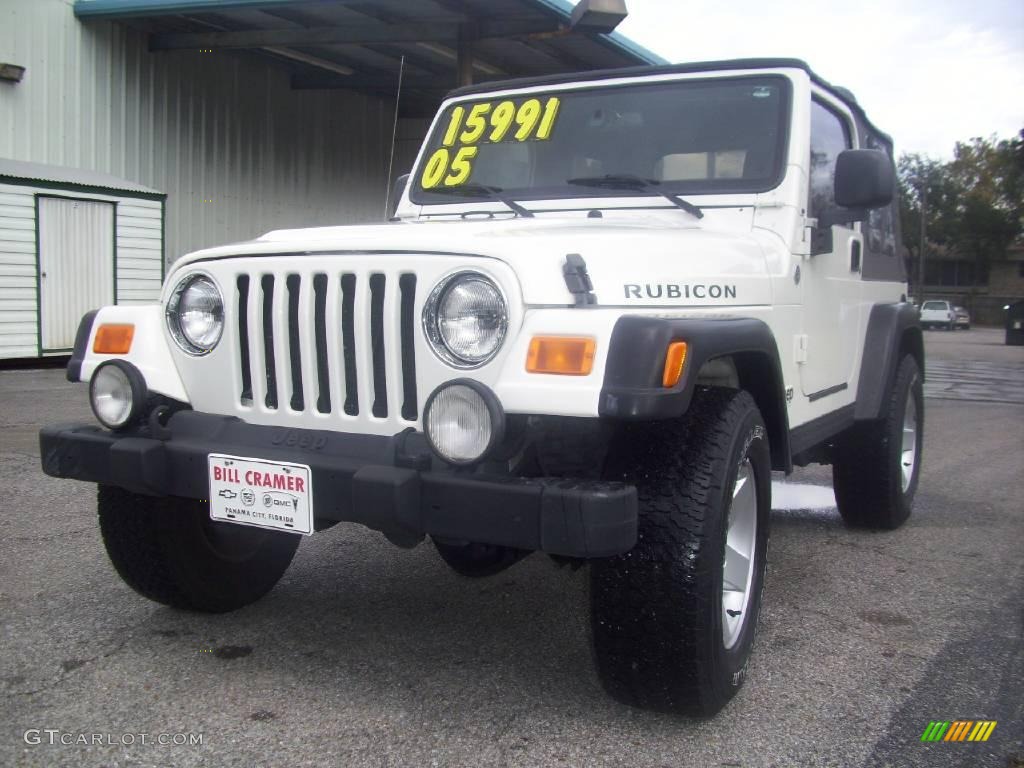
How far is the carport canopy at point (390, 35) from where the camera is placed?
11734 mm

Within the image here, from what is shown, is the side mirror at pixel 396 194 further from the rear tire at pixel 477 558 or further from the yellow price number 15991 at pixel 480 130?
the rear tire at pixel 477 558

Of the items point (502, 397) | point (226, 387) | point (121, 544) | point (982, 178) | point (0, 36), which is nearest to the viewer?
point (502, 397)

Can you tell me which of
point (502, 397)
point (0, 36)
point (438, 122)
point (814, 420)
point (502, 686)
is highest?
point (0, 36)

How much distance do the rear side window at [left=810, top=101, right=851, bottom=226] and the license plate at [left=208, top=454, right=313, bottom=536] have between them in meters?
2.21

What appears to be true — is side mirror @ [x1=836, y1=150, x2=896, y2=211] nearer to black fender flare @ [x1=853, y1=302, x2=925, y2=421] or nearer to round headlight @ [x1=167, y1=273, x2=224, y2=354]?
black fender flare @ [x1=853, y1=302, x2=925, y2=421]

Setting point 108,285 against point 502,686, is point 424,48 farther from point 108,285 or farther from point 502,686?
point 502,686

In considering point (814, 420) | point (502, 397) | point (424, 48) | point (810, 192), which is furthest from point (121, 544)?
point (424, 48)

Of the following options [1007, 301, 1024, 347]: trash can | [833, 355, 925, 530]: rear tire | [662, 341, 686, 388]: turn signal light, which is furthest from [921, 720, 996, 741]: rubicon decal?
[1007, 301, 1024, 347]: trash can

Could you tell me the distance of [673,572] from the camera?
2.41 meters

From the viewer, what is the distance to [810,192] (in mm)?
3658

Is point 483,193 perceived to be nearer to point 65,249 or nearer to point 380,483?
point 380,483

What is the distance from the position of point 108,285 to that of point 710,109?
35.0 ft

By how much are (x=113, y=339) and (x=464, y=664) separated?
1466 mm

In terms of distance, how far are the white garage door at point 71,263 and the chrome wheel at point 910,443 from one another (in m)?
9.74
